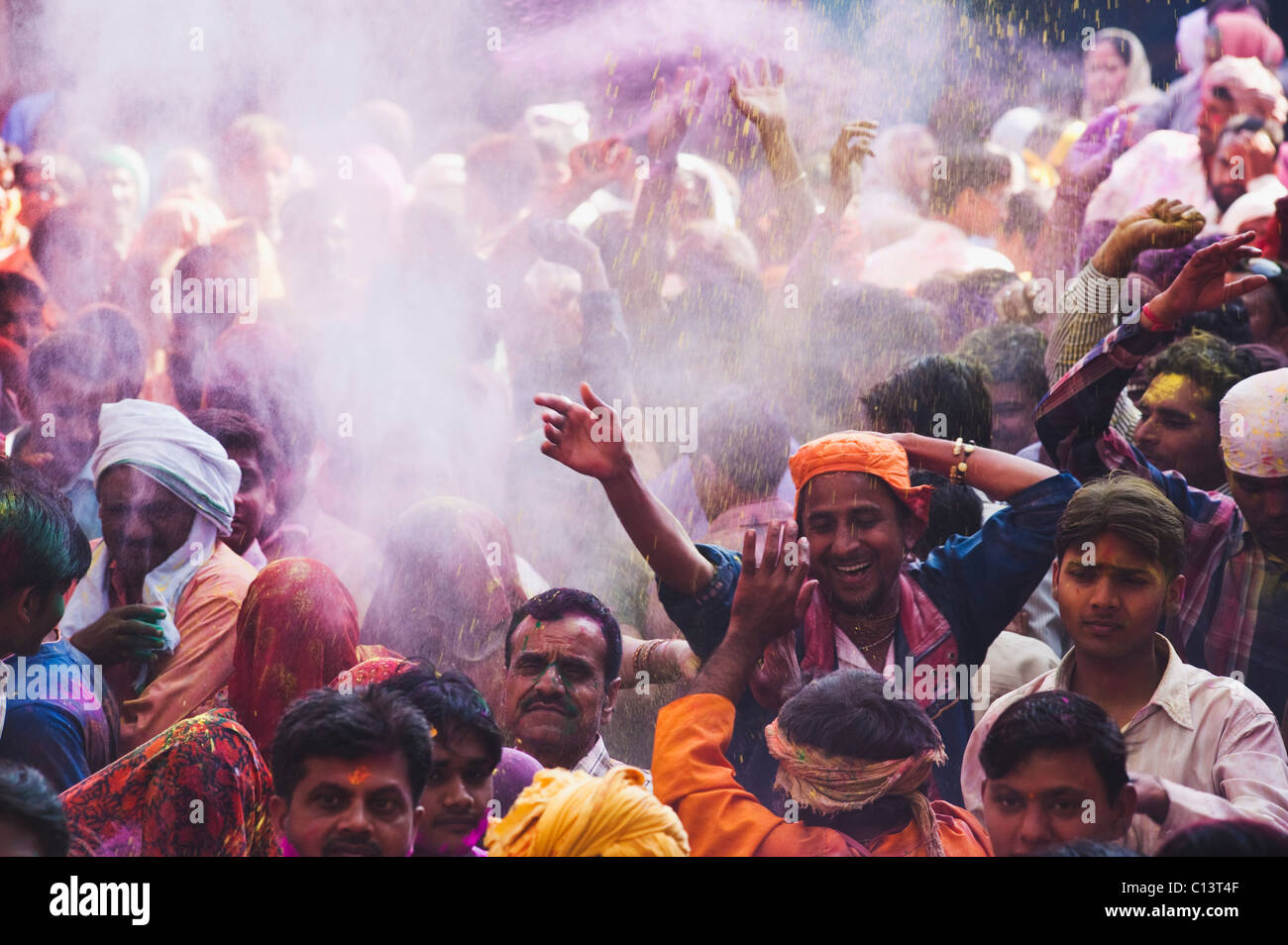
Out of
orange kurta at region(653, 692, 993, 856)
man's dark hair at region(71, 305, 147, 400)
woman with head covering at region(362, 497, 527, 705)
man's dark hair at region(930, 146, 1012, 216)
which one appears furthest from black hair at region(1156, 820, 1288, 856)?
man's dark hair at region(71, 305, 147, 400)

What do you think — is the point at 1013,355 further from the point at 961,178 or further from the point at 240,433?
the point at 240,433

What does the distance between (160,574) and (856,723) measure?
2158mm

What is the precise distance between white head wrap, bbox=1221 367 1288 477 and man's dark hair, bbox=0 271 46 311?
4079mm

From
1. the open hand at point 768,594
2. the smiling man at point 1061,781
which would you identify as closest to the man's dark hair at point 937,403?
the open hand at point 768,594

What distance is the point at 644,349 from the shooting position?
5.42 m

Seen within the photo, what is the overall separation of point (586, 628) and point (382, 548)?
1.03 metres

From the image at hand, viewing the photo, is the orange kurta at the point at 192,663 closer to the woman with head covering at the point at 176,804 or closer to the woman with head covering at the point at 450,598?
the woman with head covering at the point at 450,598

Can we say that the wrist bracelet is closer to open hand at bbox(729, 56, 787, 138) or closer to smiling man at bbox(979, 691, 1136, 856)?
smiling man at bbox(979, 691, 1136, 856)

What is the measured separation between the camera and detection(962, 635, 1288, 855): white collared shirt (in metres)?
3.70

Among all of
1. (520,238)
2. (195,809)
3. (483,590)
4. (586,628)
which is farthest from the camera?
(520,238)

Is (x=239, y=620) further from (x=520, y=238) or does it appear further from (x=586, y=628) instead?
(x=520, y=238)

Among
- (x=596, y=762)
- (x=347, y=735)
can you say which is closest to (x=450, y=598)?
(x=596, y=762)

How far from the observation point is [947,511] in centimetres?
455
